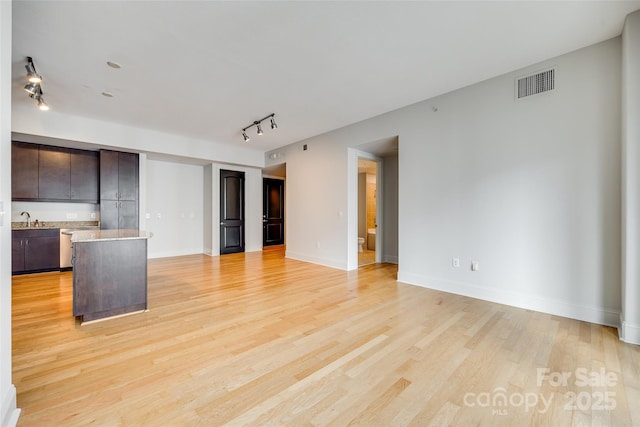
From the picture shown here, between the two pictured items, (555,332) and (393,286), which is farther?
(393,286)

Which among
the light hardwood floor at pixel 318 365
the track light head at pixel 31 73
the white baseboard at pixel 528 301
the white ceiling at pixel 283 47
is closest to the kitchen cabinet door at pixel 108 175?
the white ceiling at pixel 283 47

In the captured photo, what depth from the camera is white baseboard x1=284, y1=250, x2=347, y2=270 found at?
5.45 meters

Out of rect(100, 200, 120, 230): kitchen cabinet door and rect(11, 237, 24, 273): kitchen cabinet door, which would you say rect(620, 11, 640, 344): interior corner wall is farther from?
rect(11, 237, 24, 273): kitchen cabinet door

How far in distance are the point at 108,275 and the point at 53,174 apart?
3765 mm

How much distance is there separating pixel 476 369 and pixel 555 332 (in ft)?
4.16

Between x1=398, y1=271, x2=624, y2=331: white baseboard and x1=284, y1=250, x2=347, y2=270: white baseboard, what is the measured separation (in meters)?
1.55

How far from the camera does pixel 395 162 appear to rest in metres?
6.04

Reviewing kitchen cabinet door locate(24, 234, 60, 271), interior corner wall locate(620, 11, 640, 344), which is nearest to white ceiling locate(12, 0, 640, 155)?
interior corner wall locate(620, 11, 640, 344)

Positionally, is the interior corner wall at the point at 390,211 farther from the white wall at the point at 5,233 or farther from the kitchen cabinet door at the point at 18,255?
the kitchen cabinet door at the point at 18,255

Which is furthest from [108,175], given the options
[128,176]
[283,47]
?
[283,47]

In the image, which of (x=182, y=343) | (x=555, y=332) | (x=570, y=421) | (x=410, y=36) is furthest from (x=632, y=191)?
(x=182, y=343)

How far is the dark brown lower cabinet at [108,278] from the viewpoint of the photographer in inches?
113

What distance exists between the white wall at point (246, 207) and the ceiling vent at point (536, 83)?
20.7 ft

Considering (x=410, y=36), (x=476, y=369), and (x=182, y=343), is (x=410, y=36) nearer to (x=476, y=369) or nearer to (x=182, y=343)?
(x=476, y=369)
